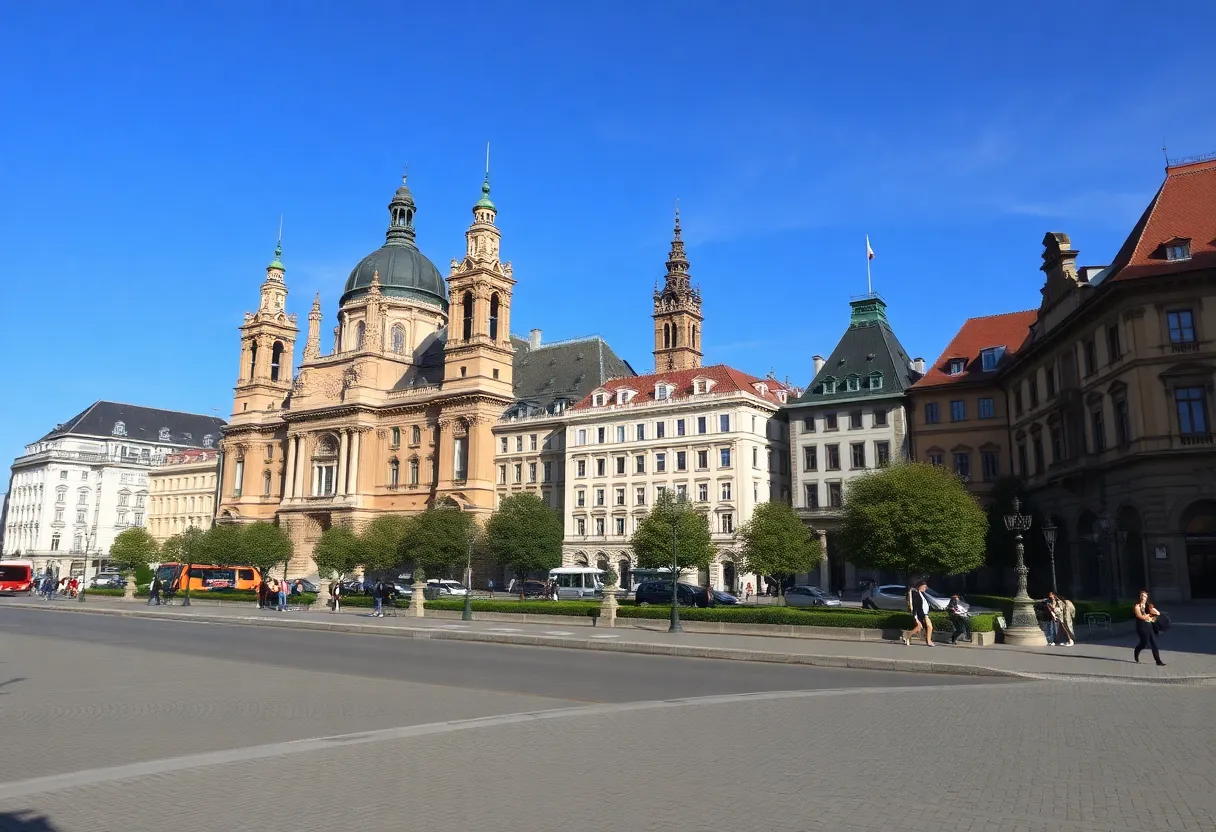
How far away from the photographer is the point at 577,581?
215 feet

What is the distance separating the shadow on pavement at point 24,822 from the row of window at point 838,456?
60516 millimetres

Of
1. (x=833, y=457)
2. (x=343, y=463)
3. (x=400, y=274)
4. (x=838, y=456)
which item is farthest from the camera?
(x=400, y=274)

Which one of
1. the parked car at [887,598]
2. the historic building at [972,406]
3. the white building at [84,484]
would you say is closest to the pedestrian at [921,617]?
the parked car at [887,598]

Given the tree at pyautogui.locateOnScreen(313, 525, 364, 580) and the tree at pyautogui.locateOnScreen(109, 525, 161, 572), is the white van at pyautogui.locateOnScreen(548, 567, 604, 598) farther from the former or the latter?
the tree at pyautogui.locateOnScreen(109, 525, 161, 572)

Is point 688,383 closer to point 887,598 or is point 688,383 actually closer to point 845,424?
point 845,424

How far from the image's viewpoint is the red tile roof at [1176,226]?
42562 millimetres

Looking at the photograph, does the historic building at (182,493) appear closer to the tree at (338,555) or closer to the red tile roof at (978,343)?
the tree at (338,555)

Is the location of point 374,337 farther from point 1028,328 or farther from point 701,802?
point 701,802

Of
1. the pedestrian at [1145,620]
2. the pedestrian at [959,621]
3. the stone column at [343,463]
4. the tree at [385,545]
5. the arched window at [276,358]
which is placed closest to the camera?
the pedestrian at [1145,620]

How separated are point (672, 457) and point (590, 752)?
199ft

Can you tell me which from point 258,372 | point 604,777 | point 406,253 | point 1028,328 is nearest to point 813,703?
point 604,777

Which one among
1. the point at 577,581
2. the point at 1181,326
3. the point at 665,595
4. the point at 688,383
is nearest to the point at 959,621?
the point at 665,595

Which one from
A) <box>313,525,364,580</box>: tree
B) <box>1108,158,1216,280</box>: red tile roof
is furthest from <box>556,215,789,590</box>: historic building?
<box>1108,158,1216,280</box>: red tile roof

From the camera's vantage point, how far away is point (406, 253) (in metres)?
104
